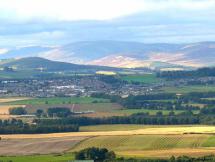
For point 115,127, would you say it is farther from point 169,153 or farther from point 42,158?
point 42,158

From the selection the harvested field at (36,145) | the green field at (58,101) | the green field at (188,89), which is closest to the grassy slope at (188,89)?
the green field at (188,89)

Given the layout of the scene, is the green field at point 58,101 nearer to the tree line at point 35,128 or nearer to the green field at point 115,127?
the green field at point 115,127

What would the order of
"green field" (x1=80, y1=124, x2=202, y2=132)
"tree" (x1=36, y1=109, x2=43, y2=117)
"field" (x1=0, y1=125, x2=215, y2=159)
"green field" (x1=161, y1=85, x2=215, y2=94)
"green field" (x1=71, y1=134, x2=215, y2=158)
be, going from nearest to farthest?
"green field" (x1=71, y1=134, x2=215, y2=158), "field" (x1=0, y1=125, x2=215, y2=159), "green field" (x1=80, y1=124, x2=202, y2=132), "tree" (x1=36, y1=109, x2=43, y2=117), "green field" (x1=161, y1=85, x2=215, y2=94)

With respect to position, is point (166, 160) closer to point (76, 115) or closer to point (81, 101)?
point (76, 115)

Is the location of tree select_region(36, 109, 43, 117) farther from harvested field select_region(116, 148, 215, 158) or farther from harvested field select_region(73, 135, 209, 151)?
harvested field select_region(116, 148, 215, 158)

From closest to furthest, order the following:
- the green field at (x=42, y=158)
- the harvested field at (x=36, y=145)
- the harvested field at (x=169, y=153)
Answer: the green field at (x=42, y=158) < the harvested field at (x=169, y=153) < the harvested field at (x=36, y=145)

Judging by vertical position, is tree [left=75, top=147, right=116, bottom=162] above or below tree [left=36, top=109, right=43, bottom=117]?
above

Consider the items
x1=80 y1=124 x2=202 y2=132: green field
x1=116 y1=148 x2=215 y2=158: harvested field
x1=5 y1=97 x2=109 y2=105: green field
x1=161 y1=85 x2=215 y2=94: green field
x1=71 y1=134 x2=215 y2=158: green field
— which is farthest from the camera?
x1=161 y1=85 x2=215 y2=94: green field

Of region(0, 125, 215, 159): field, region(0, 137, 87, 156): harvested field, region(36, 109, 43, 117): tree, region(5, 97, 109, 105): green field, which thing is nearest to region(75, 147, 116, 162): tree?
region(0, 125, 215, 159): field

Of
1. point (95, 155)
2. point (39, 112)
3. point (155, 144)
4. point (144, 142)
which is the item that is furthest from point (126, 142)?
point (39, 112)
